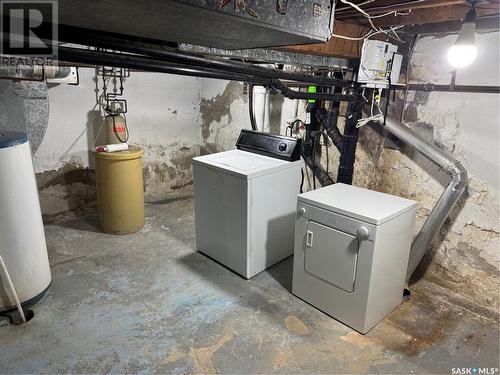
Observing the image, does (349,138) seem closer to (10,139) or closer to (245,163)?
(245,163)

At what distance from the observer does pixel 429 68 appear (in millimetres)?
2377

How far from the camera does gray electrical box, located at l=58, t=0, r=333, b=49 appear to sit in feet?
2.45

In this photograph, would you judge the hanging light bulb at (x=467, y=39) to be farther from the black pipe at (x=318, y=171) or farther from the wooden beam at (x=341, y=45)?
the black pipe at (x=318, y=171)

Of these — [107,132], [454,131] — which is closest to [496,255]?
[454,131]

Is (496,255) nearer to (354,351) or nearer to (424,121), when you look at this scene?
(424,121)

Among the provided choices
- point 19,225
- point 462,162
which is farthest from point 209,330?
point 462,162

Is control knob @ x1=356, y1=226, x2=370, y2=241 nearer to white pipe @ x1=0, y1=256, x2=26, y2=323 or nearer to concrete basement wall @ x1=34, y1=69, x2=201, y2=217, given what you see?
white pipe @ x1=0, y1=256, x2=26, y2=323

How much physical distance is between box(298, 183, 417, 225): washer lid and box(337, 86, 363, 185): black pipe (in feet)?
1.19

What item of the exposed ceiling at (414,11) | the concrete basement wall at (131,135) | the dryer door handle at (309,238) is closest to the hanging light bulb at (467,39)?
the exposed ceiling at (414,11)

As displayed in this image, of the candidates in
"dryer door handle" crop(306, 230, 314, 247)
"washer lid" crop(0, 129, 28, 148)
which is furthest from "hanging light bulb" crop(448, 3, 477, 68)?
"washer lid" crop(0, 129, 28, 148)

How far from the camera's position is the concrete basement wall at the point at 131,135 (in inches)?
134

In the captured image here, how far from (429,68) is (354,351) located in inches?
78.8

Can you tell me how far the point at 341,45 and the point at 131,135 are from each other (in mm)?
2773

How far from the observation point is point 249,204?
2.34m
